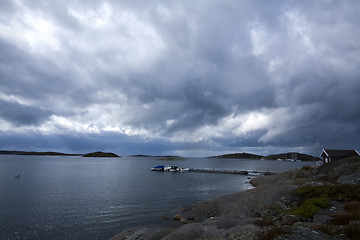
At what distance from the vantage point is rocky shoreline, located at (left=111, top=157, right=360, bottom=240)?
41.9 ft

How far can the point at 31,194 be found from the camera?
151 ft

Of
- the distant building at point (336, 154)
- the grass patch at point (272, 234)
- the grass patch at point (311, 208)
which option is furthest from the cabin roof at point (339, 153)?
the grass patch at point (272, 234)

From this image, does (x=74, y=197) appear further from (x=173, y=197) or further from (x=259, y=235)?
(x=259, y=235)

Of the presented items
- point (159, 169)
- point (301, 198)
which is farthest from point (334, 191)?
point (159, 169)

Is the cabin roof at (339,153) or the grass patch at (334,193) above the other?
the cabin roof at (339,153)

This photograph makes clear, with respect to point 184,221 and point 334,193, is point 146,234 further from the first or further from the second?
point 334,193

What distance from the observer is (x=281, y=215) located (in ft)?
74.5

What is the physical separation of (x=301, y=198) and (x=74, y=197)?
40.6 m

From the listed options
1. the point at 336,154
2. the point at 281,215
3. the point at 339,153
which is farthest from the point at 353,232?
the point at 339,153

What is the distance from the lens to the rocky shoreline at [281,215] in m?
12.8

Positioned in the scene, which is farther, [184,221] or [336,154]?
[336,154]

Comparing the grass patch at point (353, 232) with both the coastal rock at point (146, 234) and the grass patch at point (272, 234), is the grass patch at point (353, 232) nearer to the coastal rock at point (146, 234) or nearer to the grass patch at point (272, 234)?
the grass patch at point (272, 234)

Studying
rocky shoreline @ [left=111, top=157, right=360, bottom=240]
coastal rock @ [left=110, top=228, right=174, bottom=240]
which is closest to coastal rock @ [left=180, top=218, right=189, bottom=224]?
rocky shoreline @ [left=111, top=157, right=360, bottom=240]

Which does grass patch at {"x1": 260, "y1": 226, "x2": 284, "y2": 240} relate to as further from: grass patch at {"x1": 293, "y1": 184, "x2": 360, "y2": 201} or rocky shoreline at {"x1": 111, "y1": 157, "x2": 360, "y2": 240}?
grass patch at {"x1": 293, "y1": 184, "x2": 360, "y2": 201}
